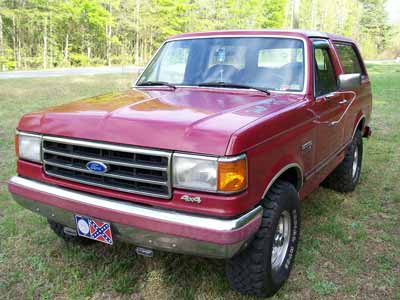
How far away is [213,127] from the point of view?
2.20 meters

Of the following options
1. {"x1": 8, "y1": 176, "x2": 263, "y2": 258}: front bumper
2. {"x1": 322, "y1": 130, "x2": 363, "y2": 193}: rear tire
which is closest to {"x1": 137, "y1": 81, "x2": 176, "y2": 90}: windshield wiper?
{"x1": 8, "y1": 176, "x2": 263, "y2": 258}: front bumper

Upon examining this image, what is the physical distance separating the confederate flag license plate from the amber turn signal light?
0.78 m

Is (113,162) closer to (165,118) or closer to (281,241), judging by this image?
(165,118)

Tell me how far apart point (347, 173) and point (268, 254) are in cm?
247

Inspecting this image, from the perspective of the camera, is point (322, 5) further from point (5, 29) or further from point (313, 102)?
point (313, 102)

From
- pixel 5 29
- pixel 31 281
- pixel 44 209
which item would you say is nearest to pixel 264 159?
pixel 44 209

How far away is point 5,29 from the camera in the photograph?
111 ft

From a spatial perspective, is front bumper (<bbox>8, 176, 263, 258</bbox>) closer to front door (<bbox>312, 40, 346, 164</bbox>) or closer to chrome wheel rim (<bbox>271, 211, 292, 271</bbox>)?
chrome wheel rim (<bbox>271, 211, 292, 271</bbox>)

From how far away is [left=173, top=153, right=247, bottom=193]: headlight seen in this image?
212cm

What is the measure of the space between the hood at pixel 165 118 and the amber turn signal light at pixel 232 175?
84 mm

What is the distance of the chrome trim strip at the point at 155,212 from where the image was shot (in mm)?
2133

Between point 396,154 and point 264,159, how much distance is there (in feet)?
16.4

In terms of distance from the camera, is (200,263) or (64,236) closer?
(200,263)

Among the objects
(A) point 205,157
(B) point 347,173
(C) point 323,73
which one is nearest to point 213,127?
(A) point 205,157
